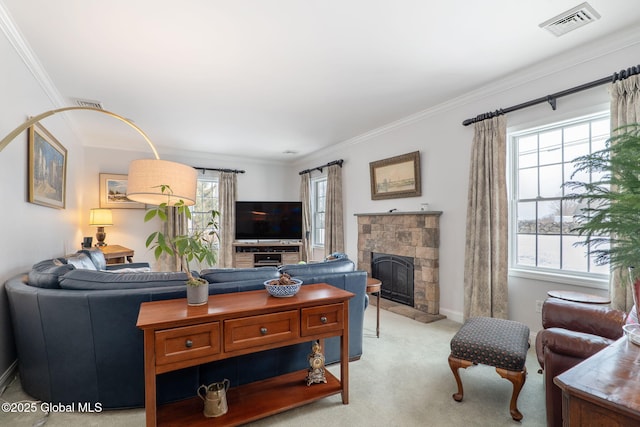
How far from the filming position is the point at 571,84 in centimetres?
272

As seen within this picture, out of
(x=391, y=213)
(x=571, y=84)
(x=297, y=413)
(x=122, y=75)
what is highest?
(x=122, y=75)

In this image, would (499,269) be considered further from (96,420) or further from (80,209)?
(80,209)

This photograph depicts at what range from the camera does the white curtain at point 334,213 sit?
221 inches

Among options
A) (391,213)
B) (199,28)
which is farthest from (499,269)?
(199,28)

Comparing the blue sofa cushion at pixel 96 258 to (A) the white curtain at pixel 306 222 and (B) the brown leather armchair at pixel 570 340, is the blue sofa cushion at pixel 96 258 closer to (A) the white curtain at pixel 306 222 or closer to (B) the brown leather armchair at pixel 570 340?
(A) the white curtain at pixel 306 222

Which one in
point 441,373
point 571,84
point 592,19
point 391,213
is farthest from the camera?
point 391,213

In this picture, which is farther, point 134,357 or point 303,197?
point 303,197

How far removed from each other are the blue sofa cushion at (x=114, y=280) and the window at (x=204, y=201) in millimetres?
4407

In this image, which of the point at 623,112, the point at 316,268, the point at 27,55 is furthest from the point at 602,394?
the point at 27,55

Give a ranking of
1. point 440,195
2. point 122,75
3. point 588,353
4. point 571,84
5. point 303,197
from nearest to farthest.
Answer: point 588,353, point 571,84, point 122,75, point 440,195, point 303,197

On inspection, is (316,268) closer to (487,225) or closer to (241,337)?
(241,337)

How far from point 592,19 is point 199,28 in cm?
284

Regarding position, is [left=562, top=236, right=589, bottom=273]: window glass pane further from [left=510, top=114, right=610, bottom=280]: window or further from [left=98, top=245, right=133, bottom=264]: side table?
[left=98, top=245, right=133, bottom=264]: side table

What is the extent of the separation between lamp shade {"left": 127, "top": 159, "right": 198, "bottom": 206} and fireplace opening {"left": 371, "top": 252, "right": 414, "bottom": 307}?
3.21 meters
